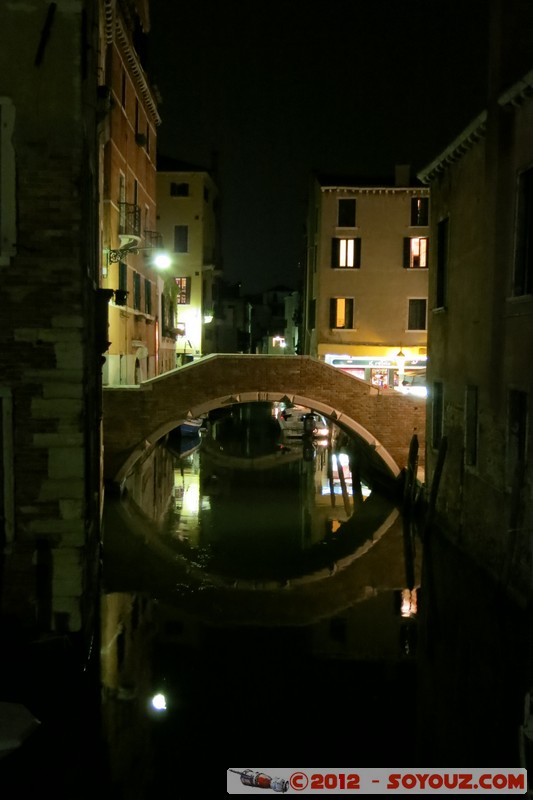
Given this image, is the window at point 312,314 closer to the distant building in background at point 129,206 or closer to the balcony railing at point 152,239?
the distant building in background at point 129,206

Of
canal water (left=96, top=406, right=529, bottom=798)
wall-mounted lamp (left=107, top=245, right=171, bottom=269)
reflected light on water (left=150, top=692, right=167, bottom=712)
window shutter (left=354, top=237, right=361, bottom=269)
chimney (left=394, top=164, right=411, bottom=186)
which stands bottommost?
canal water (left=96, top=406, right=529, bottom=798)

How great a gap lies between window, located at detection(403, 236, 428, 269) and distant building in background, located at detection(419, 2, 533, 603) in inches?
560

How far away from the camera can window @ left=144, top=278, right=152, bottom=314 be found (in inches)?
1057

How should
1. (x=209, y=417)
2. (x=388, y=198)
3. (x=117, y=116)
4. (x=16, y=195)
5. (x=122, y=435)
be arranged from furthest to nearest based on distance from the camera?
1. (x=209, y=417)
2. (x=388, y=198)
3. (x=117, y=116)
4. (x=122, y=435)
5. (x=16, y=195)

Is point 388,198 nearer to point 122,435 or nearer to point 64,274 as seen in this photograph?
point 122,435

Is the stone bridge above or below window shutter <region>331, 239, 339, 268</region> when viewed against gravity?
below

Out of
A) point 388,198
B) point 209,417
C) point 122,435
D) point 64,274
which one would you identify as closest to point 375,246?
point 388,198

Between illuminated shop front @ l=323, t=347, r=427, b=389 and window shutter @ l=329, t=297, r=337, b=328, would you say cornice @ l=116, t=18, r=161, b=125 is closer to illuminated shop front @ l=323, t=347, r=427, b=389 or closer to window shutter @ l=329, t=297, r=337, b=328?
window shutter @ l=329, t=297, r=337, b=328

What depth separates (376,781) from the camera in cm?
720

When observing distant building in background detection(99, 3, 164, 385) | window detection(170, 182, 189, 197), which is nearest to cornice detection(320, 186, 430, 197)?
distant building in background detection(99, 3, 164, 385)

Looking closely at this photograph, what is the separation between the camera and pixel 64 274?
7809mm

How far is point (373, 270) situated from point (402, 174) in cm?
361

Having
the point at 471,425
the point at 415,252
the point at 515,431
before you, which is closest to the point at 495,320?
→ the point at 515,431

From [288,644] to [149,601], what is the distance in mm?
2672
